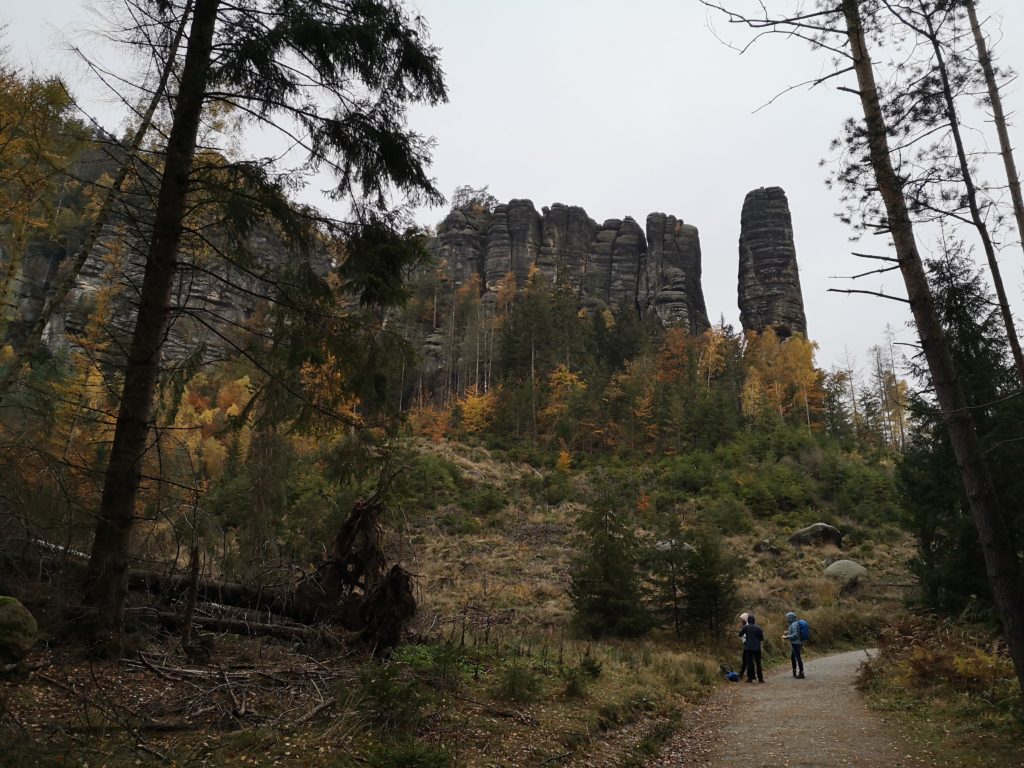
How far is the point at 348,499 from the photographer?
1748 centimetres

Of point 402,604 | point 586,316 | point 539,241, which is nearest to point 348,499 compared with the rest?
point 402,604

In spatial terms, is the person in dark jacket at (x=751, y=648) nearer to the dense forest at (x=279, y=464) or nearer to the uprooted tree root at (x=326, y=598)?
the dense forest at (x=279, y=464)

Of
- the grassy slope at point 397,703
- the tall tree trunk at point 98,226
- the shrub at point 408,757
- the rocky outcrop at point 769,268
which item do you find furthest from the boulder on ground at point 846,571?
the rocky outcrop at point 769,268

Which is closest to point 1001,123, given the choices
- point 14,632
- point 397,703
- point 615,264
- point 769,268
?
point 397,703

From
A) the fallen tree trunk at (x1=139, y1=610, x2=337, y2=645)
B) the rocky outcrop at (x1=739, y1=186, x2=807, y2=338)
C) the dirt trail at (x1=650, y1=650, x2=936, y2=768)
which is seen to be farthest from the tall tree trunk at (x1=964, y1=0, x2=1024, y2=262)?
the rocky outcrop at (x1=739, y1=186, x2=807, y2=338)

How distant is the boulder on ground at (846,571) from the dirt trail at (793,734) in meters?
13.5

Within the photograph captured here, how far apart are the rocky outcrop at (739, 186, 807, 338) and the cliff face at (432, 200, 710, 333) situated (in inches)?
266

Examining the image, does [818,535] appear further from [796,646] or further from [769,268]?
[769,268]

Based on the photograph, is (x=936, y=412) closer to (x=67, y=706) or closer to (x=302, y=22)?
(x=302, y=22)

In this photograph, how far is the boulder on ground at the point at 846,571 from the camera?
897 inches

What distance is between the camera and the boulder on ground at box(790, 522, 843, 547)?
91.5 feet

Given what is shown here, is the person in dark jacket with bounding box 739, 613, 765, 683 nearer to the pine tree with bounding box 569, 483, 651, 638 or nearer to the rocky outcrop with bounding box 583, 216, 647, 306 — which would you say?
the pine tree with bounding box 569, 483, 651, 638

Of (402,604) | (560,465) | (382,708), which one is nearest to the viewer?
(382,708)

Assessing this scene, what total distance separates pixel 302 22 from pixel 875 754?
9632 millimetres
